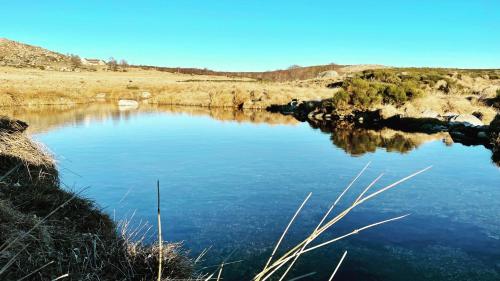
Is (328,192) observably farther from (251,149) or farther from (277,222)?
(251,149)

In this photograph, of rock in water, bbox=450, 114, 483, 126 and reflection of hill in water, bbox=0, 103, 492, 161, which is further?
rock in water, bbox=450, 114, 483, 126

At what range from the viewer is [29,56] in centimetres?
13600

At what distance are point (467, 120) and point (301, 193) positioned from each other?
18.0m

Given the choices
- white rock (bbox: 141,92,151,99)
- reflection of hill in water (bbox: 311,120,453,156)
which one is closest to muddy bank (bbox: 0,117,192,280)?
reflection of hill in water (bbox: 311,120,453,156)

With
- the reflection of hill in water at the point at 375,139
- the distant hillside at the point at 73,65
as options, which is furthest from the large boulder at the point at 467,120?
the distant hillside at the point at 73,65

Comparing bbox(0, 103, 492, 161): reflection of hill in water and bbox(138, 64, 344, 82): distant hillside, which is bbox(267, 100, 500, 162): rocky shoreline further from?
bbox(138, 64, 344, 82): distant hillside

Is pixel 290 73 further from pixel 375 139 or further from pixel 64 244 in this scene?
pixel 64 244

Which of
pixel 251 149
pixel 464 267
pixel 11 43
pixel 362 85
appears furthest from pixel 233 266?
pixel 11 43

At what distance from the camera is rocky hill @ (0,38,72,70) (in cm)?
12341

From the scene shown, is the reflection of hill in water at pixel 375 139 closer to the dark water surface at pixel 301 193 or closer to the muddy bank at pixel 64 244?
the dark water surface at pixel 301 193

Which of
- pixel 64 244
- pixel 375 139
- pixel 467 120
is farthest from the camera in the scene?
pixel 467 120

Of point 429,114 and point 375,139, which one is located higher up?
point 429,114

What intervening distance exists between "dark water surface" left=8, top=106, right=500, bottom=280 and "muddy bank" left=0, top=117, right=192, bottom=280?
210cm

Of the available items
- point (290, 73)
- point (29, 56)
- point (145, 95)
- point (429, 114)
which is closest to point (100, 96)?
point (145, 95)
